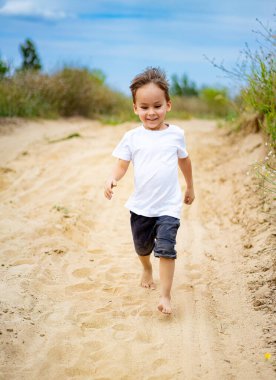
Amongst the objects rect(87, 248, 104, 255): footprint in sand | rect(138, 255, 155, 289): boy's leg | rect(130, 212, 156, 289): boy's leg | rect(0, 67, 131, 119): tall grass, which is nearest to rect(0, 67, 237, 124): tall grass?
rect(0, 67, 131, 119): tall grass

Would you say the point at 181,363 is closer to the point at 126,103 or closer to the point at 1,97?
the point at 1,97

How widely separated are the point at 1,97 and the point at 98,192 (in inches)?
189

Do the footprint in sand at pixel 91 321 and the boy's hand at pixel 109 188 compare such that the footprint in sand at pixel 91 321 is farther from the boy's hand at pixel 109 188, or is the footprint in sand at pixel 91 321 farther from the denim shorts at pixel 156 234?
the boy's hand at pixel 109 188

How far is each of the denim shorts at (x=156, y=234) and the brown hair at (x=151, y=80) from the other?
833 mm

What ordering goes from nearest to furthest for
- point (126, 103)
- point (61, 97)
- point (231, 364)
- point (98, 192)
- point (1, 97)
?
point (231, 364)
point (98, 192)
point (1, 97)
point (61, 97)
point (126, 103)

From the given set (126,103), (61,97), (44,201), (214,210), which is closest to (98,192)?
(44,201)

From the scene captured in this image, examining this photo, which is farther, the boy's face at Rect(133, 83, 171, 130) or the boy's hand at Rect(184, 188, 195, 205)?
the boy's hand at Rect(184, 188, 195, 205)

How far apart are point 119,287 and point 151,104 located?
4.58 feet

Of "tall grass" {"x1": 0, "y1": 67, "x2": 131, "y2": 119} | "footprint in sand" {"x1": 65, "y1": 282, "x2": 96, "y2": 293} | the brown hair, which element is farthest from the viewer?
"tall grass" {"x1": 0, "y1": 67, "x2": 131, "y2": 119}

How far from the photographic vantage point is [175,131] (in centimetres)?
318

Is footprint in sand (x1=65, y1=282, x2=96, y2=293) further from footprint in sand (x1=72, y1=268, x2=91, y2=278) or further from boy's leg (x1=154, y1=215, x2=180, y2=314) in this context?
boy's leg (x1=154, y1=215, x2=180, y2=314)

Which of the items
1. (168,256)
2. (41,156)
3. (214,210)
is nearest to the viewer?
(168,256)

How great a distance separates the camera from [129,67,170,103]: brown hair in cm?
306

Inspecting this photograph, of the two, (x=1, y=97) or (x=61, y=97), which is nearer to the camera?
(x=1, y=97)
